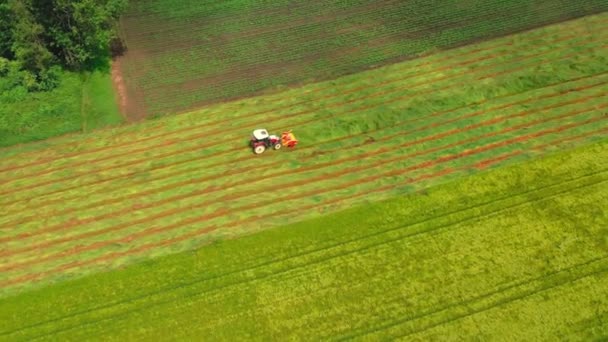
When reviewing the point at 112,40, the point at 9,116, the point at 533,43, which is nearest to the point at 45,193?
the point at 9,116

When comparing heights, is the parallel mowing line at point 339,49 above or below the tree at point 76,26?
below

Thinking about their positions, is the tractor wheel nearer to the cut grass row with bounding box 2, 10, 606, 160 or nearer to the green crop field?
the green crop field

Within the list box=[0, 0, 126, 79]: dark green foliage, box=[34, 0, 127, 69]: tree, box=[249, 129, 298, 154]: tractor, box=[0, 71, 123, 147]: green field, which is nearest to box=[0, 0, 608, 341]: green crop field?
box=[249, 129, 298, 154]: tractor

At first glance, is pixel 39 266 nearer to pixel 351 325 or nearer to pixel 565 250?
pixel 351 325

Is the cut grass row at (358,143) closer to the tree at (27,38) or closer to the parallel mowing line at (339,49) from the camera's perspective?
the parallel mowing line at (339,49)

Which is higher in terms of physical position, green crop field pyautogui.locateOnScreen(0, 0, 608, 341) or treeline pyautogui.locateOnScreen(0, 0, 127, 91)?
treeline pyautogui.locateOnScreen(0, 0, 127, 91)

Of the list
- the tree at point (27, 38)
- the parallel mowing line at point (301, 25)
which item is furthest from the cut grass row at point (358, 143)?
the parallel mowing line at point (301, 25)
